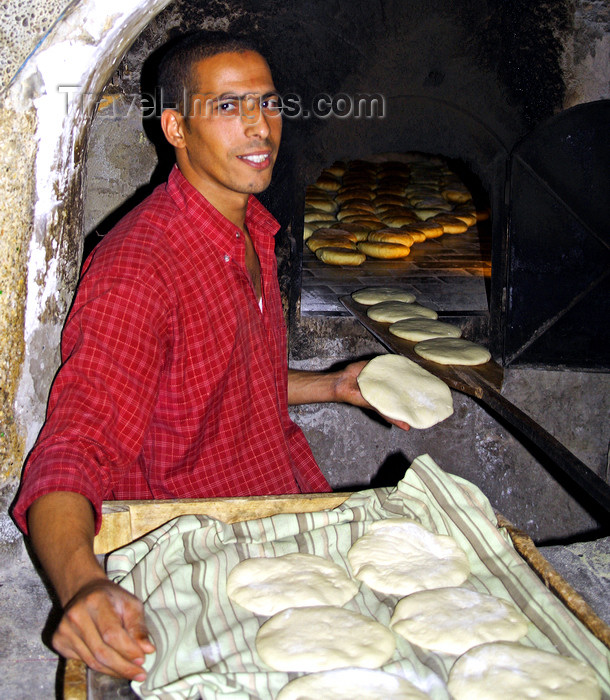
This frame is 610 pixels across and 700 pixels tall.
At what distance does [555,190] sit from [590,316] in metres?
0.68

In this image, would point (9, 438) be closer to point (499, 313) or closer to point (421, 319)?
point (421, 319)

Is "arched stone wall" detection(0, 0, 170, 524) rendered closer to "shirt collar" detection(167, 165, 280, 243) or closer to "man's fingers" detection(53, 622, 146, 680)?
"shirt collar" detection(167, 165, 280, 243)

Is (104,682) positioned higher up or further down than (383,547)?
further down

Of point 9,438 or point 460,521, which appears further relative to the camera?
point 9,438

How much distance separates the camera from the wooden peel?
176 cm

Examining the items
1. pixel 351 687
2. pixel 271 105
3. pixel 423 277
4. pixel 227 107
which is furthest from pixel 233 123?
pixel 423 277

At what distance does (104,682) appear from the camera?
51.9 inches

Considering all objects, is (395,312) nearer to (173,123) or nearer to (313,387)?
(313,387)

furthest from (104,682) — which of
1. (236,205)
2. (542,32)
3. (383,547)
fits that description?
(542,32)

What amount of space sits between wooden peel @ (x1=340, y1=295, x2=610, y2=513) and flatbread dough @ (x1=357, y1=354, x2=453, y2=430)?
0.05 meters

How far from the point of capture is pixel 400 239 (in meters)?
5.47

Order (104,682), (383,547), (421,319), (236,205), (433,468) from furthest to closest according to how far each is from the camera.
→ (421,319), (236,205), (433,468), (383,547), (104,682)

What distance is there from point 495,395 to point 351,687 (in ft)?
3.98

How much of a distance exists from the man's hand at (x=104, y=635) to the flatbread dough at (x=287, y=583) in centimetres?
30
